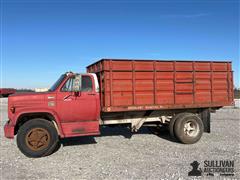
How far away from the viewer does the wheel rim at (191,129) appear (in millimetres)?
9461

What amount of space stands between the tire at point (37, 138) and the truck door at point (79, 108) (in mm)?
500

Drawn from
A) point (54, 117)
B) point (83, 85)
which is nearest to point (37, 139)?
point (54, 117)

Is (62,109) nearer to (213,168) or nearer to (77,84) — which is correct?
(77,84)

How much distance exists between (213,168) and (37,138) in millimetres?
4680

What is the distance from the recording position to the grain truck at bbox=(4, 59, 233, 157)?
25.6 feet

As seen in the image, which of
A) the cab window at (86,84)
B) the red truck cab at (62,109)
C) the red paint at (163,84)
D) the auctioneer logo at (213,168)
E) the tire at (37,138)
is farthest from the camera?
the red paint at (163,84)

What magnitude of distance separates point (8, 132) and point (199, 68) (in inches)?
255

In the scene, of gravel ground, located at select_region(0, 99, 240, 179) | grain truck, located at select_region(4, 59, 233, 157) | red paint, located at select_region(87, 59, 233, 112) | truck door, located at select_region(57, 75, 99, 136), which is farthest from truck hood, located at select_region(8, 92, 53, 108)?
red paint, located at select_region(87, 59, 233, 112)

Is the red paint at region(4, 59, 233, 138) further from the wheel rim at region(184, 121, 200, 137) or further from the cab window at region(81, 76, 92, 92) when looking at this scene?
the wheel rim at region(184, 121, 200, 137)

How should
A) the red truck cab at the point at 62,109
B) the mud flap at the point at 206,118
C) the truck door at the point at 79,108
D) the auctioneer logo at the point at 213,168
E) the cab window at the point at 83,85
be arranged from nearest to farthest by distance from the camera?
the auctioneer logo at the point at 213,168 → the red truck cab at the point at 62,109 → the truck door at the point at 79,108 → the cab window at the point at 83,85 → the mud flap at the point at 206,118

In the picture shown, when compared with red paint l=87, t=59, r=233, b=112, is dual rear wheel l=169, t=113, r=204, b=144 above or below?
below

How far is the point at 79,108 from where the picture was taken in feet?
27.1

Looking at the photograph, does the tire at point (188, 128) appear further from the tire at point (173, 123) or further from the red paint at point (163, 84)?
the red paint at point (163, 84)

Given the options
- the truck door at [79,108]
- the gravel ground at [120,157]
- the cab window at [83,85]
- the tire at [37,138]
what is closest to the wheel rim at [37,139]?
the tire at [37,138]
